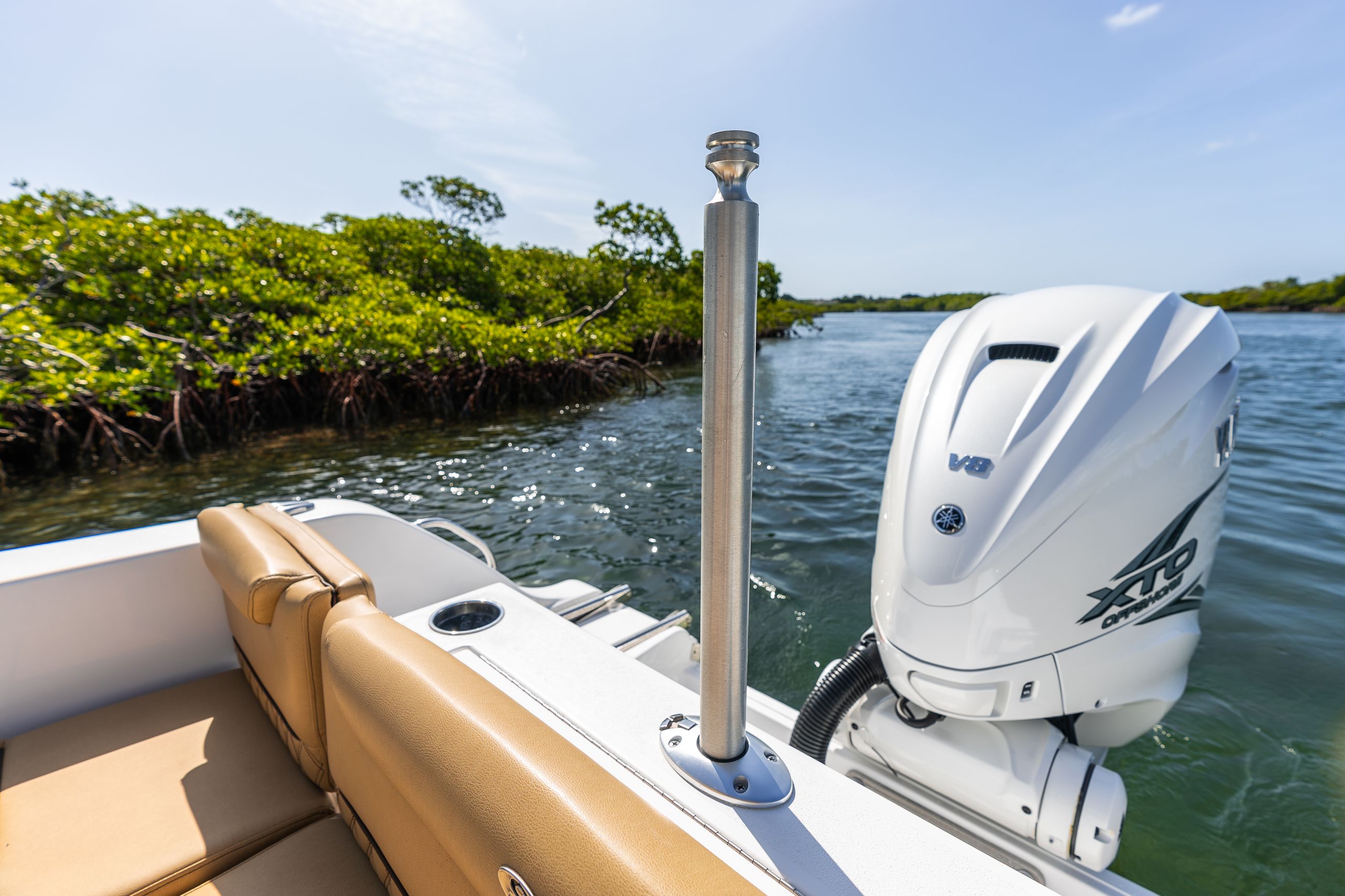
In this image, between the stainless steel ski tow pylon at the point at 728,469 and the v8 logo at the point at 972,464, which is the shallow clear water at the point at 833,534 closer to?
the v8 logo at the point at 972,464

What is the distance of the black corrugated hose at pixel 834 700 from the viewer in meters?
1.29

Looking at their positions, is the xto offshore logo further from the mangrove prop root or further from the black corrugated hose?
the mangrove prop root

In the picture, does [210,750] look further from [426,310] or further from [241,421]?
[426,310]

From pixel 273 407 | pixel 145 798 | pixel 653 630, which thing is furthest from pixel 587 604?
pixel 273 407

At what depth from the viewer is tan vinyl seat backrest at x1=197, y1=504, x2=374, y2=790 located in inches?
44.8

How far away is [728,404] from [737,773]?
500 millimetres

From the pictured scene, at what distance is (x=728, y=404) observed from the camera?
58 cm

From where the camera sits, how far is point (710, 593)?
63cm

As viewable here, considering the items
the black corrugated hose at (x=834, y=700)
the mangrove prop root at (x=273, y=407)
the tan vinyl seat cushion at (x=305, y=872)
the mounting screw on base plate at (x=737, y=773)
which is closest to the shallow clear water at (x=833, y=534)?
the mangrove prop root at (x=273, y=407)

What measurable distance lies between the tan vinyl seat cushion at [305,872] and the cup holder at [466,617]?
419mm

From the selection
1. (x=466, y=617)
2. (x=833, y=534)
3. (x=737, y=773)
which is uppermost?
(x=737, y=773)

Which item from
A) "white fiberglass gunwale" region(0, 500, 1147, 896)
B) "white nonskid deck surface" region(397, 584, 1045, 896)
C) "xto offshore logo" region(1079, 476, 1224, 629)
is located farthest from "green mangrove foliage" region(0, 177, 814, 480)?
"xto offshore logo" region(1079, 476, 1224, 629)

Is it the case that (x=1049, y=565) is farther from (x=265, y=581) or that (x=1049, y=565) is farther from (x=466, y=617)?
(x=265, y=581)

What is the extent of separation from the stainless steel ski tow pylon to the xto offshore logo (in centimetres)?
91
